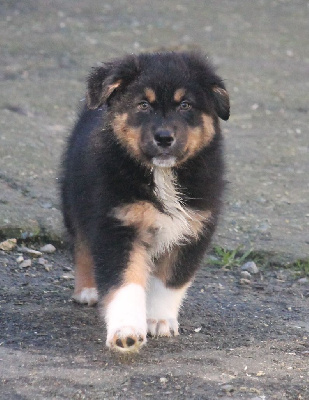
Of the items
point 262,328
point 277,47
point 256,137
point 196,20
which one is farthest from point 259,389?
point 196,20

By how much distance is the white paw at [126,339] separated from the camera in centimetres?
416

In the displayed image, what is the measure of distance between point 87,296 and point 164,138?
123 centimetres

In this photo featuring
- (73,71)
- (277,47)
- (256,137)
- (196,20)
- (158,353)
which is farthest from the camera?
(196,20)

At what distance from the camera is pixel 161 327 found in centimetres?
471

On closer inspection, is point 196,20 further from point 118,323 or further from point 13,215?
point 118,323

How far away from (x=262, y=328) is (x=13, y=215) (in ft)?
7.06

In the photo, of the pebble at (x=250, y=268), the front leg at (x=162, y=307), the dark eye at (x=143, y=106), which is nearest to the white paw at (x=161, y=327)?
the front leg at (x=162, y=307)

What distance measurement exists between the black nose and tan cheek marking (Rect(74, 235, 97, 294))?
1.04 m

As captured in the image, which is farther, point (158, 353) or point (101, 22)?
point (101, 22)

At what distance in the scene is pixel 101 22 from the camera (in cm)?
1297

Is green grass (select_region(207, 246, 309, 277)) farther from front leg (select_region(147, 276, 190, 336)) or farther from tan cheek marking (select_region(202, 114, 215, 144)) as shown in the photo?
tan cheek marking (select_region(202, 114, 215, 144))

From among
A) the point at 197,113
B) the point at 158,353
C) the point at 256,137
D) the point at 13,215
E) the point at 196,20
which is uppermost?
the point at 197,113

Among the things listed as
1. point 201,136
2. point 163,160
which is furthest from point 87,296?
point 201,136

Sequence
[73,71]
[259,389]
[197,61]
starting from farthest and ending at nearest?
[73,71] → [197,61] → [259,389]
